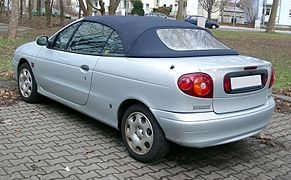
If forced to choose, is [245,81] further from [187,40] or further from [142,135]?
[142,135]

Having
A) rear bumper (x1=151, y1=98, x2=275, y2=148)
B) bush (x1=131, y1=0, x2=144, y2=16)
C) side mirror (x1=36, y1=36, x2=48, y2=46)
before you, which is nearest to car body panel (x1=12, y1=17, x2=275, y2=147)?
rear bumper (x1=151, y1=98, x2=275, y2=148)

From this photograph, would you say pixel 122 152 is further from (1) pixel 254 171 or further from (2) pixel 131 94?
(1) pixel 254 171

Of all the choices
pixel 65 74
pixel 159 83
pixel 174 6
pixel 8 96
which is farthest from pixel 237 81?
pixel 174 6

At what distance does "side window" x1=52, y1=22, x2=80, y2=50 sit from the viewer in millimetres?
5262

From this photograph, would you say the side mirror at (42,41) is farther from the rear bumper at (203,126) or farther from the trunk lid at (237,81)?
the trunk lid at (237,81)

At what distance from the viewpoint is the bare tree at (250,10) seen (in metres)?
57.0

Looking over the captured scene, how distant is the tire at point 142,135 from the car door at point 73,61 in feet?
2.67

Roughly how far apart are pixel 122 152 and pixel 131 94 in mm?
767

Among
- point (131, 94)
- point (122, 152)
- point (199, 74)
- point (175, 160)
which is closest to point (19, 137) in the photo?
point (122, 152)

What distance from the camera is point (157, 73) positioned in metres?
3.72

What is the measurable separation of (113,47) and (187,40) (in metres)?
0.89

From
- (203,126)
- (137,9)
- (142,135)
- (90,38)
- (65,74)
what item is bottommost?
(142,135)

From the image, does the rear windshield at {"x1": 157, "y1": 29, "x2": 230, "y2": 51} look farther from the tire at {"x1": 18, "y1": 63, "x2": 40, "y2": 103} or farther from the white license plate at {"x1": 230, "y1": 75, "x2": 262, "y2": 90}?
the tire at {"x1": 18, "y1": 63, "x2": 40, "y2": 103}

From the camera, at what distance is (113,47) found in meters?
4.44
